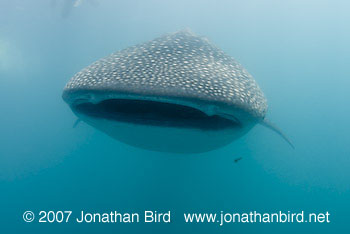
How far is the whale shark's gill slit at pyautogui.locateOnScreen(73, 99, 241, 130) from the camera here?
3.21 metres

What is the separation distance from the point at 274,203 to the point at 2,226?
17982 millimetres

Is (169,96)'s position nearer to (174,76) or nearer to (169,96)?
(169,96)

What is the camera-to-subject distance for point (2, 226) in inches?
690

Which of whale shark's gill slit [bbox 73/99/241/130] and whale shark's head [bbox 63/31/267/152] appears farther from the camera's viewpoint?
whale shark's gill slit [bbox 73/99/241/130]

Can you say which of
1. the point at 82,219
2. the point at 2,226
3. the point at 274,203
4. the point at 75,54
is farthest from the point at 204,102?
the point at 75,54

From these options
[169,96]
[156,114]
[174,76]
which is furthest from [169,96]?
[156,114]

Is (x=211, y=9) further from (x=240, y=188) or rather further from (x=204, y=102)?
(x=204, y=102)

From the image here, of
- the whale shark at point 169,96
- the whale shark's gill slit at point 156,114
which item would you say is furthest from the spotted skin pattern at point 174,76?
the whale shark's gill slit at point 156,114

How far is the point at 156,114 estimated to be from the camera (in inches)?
132

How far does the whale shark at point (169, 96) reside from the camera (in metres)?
2.57

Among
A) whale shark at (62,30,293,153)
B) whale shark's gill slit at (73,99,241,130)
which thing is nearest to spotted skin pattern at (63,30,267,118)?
whale shark at (62,30,293,153)

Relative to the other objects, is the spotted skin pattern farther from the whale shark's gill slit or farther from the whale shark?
the whale shark's gill slit

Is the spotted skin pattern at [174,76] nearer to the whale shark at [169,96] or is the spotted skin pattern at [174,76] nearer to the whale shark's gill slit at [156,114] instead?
the whale shark at [169,96]

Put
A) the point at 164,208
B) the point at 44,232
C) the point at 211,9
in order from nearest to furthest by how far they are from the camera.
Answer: the point at 164,208, the point at 44,232, the point at 211,9
